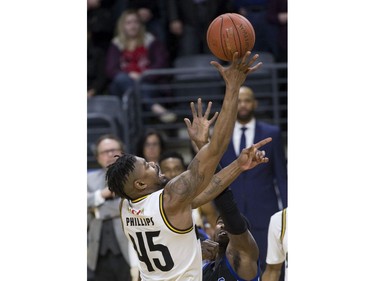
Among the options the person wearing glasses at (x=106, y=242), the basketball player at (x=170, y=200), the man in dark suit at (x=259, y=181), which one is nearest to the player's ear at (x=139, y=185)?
the basketball player at (x=170, y=200)

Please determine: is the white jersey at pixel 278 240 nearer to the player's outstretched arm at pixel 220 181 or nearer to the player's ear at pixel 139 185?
the player's outstretched arm at pixel 220 181

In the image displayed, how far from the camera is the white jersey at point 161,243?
5109 mm

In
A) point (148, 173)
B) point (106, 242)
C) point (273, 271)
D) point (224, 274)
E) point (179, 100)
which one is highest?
point (148, 173)

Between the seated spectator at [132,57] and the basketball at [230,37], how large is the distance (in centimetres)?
621

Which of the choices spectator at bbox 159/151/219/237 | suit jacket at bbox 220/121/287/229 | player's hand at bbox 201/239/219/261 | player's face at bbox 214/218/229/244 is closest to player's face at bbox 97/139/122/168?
spectator at bbox 159/151/219/237

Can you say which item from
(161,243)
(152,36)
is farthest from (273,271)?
(152,36)

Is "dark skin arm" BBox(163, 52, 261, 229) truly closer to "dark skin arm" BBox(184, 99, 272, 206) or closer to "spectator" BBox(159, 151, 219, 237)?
"dark skin arm" BBox(184, 99, 272, 206)

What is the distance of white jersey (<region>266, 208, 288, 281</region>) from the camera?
6.00 metres

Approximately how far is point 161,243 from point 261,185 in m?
3.64

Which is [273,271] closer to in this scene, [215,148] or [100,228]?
A: [215,148]

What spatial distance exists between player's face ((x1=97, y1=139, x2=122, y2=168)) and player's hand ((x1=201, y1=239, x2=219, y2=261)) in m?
3.02

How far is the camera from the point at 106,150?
8648mm
